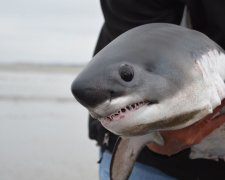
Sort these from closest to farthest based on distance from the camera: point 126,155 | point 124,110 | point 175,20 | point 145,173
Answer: point 124,110, point 126,155, point 175,20, point 145,173

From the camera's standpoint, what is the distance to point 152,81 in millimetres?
1577

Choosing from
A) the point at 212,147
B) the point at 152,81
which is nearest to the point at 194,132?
the point at 212,147

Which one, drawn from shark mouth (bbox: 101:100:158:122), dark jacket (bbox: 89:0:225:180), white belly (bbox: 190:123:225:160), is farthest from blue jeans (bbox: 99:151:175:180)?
shark mouth (bbox: 101:100:158:122)

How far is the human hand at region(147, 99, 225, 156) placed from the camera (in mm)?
1848

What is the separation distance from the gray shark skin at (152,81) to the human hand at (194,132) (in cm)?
14

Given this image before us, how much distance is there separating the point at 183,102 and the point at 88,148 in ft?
21.3

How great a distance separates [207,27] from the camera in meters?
2.14

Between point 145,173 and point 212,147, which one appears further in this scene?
point 145,173

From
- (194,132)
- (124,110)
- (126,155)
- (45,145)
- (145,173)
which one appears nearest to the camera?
(124,110)

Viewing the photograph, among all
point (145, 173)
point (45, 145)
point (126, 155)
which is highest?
point (126, 155)

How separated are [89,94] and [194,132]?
0.50 metres

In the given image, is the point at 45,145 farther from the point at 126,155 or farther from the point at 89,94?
the point at 89,94

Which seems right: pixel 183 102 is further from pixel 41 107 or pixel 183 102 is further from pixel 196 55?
pixel 41 107

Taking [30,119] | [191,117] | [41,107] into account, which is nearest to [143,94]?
[191,117]
